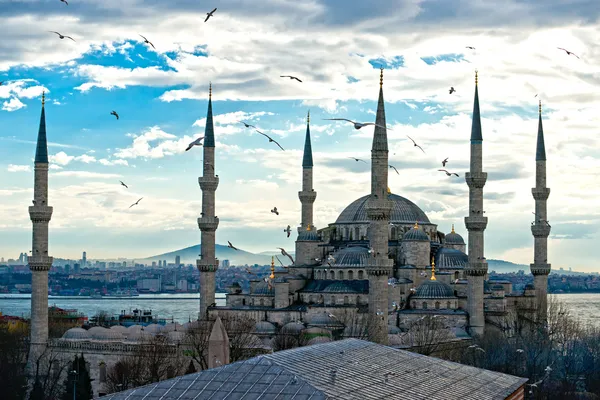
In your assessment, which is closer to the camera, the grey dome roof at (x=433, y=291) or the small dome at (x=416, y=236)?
the grey dome roof at (x=433, y=291)

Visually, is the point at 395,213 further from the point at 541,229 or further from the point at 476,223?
the point at 476,223

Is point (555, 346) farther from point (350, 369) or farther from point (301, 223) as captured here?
point (350, 369)

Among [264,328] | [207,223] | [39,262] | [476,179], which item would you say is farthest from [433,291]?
[39,262]

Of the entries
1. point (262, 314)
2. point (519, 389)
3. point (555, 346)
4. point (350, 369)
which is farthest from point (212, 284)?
point (350, 369)

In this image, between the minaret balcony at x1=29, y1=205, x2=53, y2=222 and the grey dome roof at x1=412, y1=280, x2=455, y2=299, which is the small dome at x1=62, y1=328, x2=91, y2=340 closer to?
the minaret balcony at x1=29, y1=205, x2=53, y2=222

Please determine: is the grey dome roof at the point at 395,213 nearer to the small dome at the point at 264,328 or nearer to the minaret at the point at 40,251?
the small dome at the point at 264,328

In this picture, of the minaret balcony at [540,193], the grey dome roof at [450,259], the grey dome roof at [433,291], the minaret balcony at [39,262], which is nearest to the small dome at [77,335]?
the minaret balcony at [39,262]

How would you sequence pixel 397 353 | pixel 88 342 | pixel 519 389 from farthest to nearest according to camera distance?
pixel 88 342, pixel 519 389, pixel 397 353
